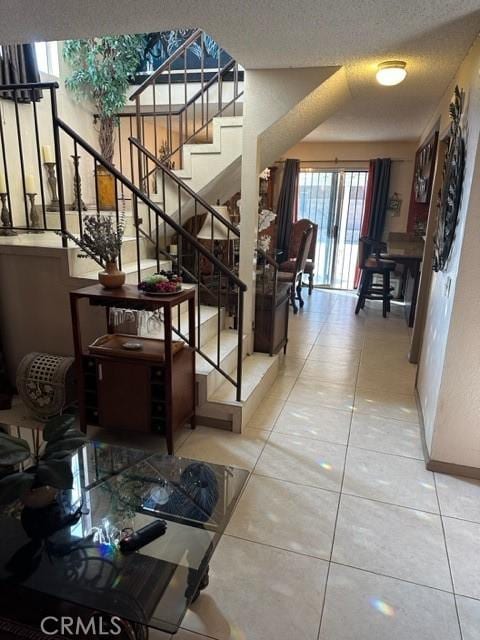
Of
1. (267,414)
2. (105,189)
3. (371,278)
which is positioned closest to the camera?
(267,414)

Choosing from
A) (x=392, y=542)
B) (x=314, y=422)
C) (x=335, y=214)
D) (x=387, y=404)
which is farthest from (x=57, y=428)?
(x=335, y=214)

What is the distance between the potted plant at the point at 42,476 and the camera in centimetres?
128

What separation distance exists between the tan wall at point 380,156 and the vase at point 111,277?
4.92 meters

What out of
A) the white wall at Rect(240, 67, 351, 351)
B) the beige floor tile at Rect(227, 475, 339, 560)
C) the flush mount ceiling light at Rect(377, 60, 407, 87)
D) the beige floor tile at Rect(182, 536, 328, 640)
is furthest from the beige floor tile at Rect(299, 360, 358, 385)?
the flush mount ceiling light at Rect(377, 60, 407, 87)

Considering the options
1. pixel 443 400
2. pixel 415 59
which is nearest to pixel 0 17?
pixel 415 59

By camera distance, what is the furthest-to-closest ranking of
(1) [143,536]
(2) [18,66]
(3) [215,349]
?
(2) [18,66] < (3) [215,349] < (1) [143,536]

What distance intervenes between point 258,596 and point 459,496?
126 centimetres

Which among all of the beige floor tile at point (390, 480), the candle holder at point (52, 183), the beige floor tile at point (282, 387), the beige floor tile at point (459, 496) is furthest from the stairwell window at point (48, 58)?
the beige floor tile at point (459, 496)

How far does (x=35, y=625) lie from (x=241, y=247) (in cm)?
264

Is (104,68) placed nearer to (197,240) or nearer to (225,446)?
(197,240)

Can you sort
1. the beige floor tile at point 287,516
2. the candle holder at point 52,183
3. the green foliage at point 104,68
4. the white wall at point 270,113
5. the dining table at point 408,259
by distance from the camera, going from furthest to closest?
the dining table at point 408,259 → the green foliage at point 104,68 → the candle holder at point 52,183 → the white wall at point 270,113 → the beige floor tile at point 287,516

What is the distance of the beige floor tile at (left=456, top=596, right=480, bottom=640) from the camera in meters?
1.47

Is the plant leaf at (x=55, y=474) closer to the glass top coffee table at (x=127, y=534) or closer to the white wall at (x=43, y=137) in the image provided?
the glass top coffee table at (x=127, y=534)

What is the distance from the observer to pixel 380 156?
260 inches
